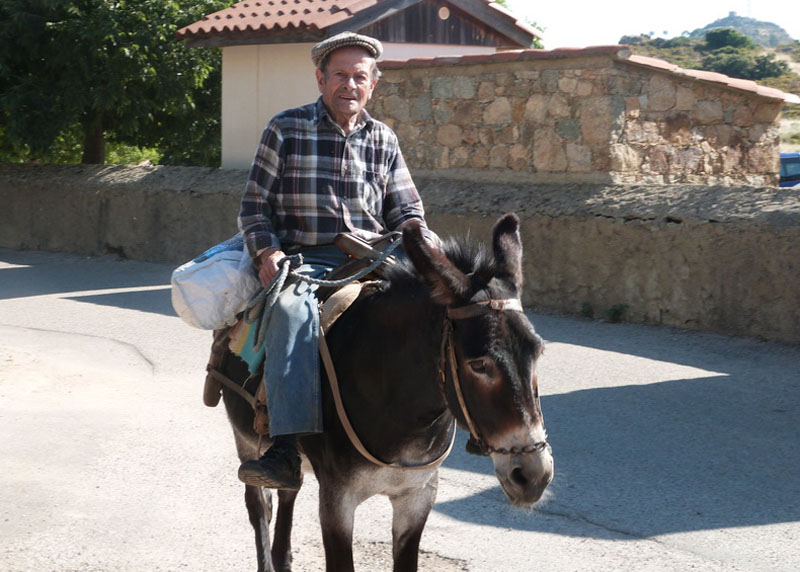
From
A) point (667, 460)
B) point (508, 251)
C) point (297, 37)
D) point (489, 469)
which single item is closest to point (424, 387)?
point (508, 251)

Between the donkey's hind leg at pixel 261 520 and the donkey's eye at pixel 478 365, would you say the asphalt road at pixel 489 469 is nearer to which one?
the donkey's hind leg at pixel 261 520

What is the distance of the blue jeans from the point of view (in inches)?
149

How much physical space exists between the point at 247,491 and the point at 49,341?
21.4ft

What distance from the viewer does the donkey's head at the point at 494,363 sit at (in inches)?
122

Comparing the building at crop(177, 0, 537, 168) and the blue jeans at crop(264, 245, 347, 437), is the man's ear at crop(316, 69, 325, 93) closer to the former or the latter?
the blue jeans at crop(264, 245, 347, 437)

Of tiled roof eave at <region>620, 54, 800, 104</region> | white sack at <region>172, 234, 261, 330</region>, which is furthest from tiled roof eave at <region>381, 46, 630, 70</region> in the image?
white sack at <region>172, 234, 261, 330</region>

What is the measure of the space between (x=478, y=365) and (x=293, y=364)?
2.98ft

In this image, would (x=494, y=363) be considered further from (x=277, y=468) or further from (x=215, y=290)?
(x=215, y=290)

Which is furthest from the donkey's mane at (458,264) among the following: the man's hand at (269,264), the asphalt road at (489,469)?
the asphalt road at (489,469)

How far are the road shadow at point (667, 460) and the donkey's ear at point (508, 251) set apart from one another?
4.89ft

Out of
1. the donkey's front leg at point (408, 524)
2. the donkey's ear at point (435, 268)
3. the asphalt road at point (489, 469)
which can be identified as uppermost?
the donkey's ear at point (435, 268)

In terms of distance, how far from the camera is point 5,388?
8.71m

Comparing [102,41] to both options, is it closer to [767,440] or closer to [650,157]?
[650,157]

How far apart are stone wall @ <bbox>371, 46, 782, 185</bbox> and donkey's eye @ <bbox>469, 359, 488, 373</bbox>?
9415mm
